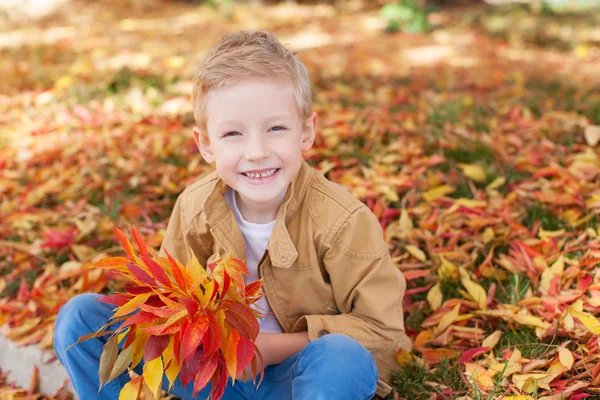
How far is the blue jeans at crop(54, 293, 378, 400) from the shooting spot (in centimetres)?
162

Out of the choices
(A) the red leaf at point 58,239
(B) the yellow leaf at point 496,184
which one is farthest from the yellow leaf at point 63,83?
(B) the yellow leaf at point 496,184

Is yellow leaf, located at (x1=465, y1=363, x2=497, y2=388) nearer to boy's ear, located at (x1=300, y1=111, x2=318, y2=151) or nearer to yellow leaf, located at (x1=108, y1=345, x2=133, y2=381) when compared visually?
boy's ear, located at (x1=300, y1=111, x2=318, y2=151)

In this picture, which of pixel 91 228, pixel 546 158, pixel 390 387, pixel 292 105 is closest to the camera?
pixel 292 105

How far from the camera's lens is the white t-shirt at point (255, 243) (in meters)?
1.96

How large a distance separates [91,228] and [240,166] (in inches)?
54.9

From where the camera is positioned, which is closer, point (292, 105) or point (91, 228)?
point (292, 105)

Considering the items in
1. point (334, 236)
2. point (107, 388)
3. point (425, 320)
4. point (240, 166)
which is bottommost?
point (425, 320)

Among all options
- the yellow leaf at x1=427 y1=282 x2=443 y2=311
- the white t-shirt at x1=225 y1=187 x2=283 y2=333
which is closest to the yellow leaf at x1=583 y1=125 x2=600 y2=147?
the yellow leaf at x1=427 y1=282 x2=443 y2=311

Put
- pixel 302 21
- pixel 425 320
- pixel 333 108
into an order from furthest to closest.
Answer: pixel 302 21 < pixel 333 108 < pixel 425 320

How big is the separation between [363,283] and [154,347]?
25.5 inches

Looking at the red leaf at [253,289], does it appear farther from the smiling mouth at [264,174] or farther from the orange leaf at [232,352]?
the smiling mouth at [264,174]

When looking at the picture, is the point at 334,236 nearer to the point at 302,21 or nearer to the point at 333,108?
the point at 333,108

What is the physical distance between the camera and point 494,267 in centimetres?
247

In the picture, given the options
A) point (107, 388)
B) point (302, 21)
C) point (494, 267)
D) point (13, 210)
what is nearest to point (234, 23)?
point (302, 21)
